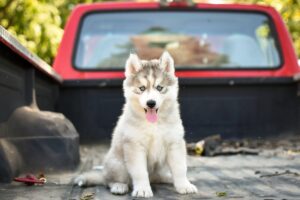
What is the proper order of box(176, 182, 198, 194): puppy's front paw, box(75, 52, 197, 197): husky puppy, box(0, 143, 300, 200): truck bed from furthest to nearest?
1. box(75, 52, 197, 197): husky puppy
2. box(176, 182, 198, 194): puppy's front paw
3. box(0, 143, 300, 200): truck bed

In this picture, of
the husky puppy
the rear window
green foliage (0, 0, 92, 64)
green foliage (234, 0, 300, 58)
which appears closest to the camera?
the husky puppy

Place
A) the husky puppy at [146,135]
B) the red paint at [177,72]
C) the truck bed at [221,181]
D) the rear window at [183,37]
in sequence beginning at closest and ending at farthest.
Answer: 1. the truck bed at [221,181]
2. the husky puppy at [146,135]
3. the red paint at [177,72]
4. the rear window at [183,37]

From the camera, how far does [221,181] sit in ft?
13.0

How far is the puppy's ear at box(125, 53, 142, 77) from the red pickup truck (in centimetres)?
81

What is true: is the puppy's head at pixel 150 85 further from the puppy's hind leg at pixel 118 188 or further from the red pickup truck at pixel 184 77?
the red pickup truck at pixel 184 77

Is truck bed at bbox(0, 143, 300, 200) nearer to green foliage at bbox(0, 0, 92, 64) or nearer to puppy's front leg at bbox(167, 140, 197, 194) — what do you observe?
puppy's front leg at bbox(167, 140, 197, 194)

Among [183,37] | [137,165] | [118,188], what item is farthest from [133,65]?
[183,37]

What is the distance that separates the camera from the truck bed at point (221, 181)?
3.46 metres

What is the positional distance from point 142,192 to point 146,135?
0.40 m

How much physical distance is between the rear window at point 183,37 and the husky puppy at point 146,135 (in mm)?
2374

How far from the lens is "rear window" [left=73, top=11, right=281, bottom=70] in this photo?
20.7ft

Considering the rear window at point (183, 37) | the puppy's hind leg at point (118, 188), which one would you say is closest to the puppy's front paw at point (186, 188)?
the puppy's hind leg at point (118, 188)

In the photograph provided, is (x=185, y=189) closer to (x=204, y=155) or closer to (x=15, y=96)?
(x=15, y=96)

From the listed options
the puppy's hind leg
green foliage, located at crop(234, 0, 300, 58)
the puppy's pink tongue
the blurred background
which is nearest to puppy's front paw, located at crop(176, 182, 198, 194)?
the puppy's hind leg
